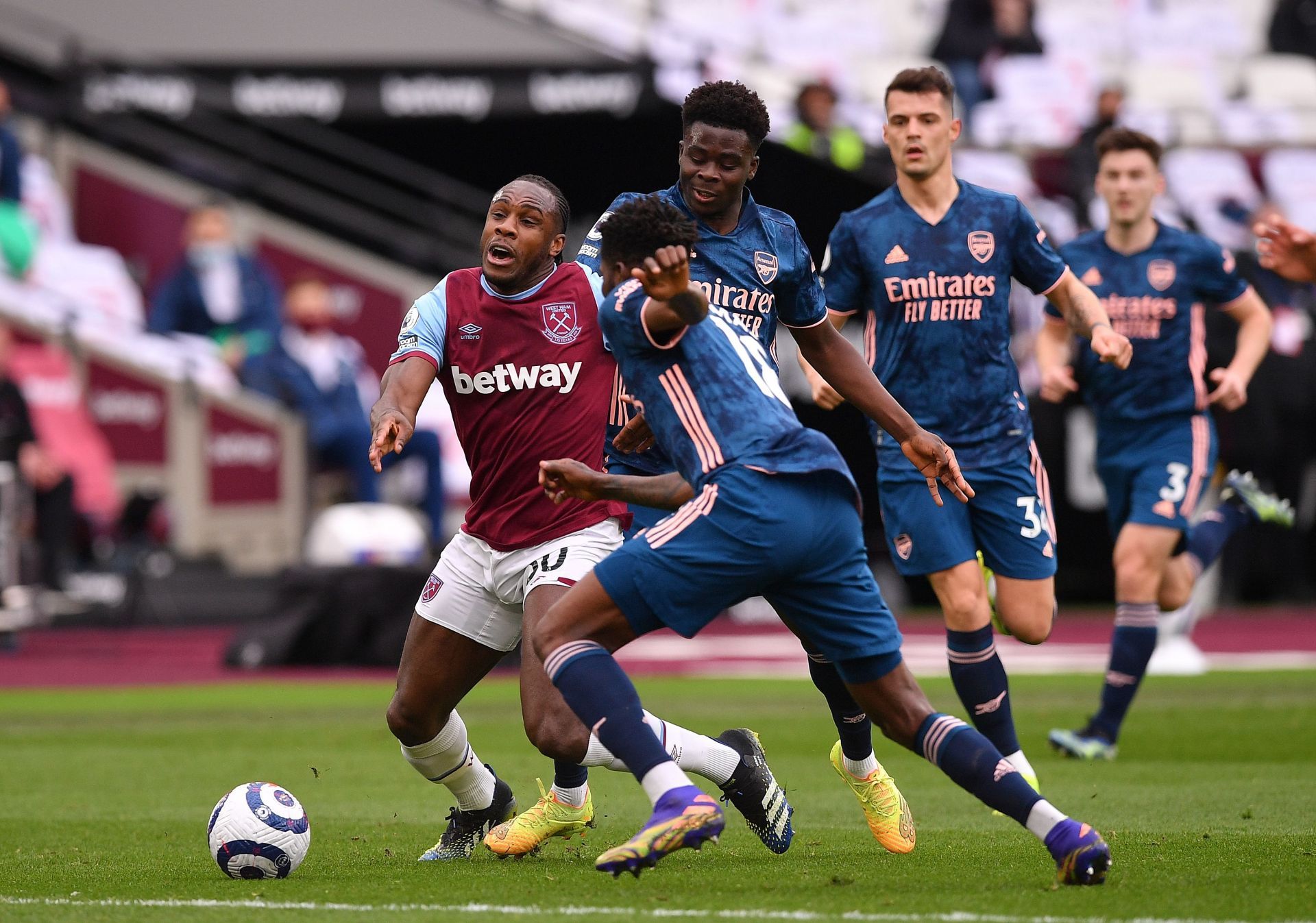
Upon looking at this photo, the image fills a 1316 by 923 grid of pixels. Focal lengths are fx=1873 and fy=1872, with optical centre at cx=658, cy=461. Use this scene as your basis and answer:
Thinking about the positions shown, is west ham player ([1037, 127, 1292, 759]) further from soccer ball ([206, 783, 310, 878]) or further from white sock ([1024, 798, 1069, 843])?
soccer ball ([206, 783, 310, 878])

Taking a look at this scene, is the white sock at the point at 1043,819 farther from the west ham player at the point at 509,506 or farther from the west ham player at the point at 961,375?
the west ham player at the point at 961,375

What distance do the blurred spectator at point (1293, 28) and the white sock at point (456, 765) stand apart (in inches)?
800

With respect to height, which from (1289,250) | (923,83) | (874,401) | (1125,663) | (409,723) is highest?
(923,83)

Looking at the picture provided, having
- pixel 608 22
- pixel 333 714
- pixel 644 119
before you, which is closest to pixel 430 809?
pixel 333 714

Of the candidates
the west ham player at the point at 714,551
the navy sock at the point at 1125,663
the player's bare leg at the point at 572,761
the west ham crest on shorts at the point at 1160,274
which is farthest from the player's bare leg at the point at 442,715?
the west ham crest on shorts at the point at 1160,274

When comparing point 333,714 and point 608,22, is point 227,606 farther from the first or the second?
point 608,22

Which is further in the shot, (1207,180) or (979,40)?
(1207,180)

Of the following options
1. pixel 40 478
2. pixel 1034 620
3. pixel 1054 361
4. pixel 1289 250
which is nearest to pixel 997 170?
pixel 40 478

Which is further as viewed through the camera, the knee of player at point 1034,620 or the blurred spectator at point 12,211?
the blurred spectator at point 12,211

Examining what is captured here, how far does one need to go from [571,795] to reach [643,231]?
87.1 inches

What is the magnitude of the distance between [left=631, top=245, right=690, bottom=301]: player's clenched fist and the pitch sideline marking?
1666 millimetres

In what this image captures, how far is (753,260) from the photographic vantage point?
6.12m

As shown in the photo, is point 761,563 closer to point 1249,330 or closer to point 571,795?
point 571,795

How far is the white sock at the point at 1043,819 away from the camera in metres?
5.07
